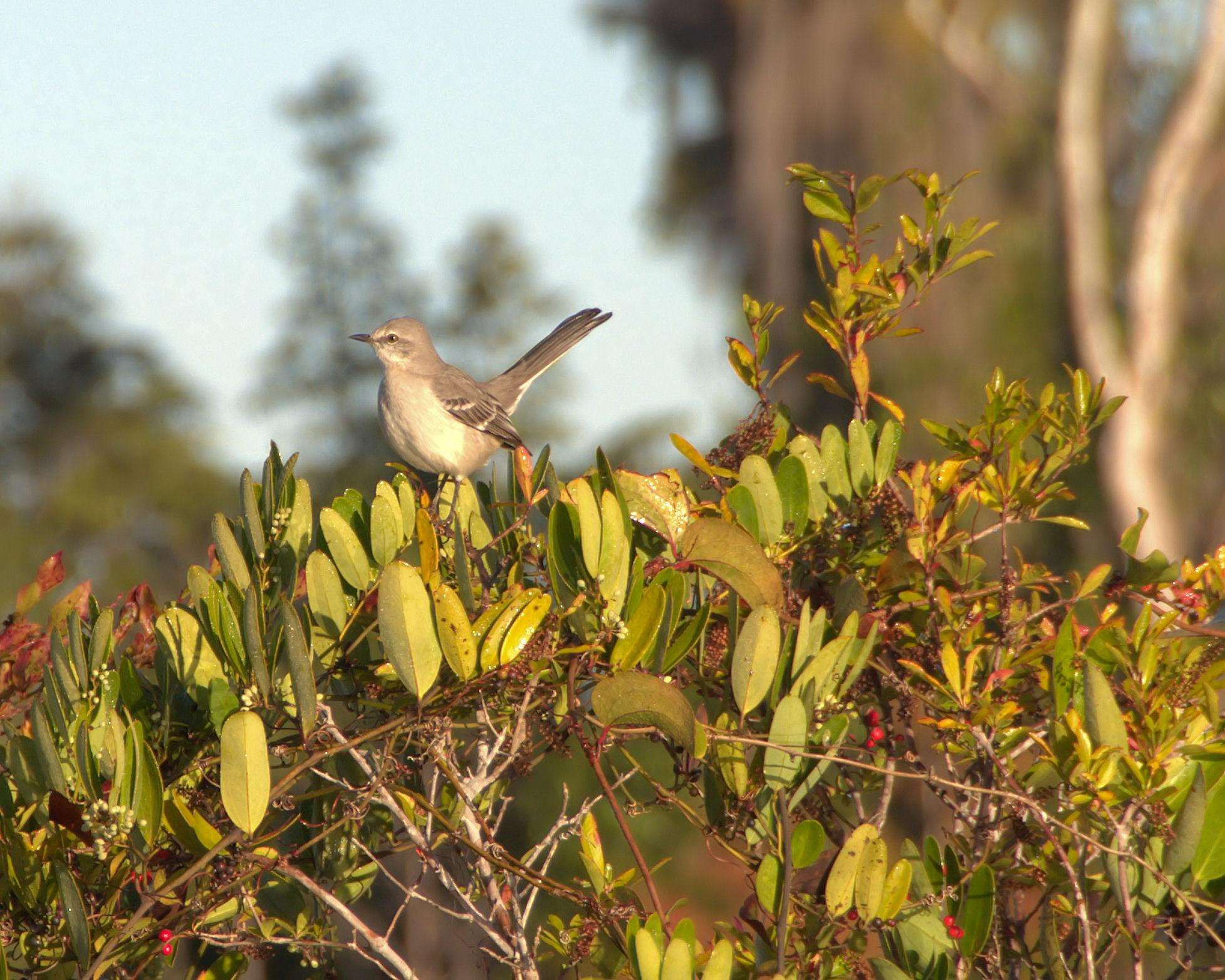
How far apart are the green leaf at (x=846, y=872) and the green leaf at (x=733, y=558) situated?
0.39 metres

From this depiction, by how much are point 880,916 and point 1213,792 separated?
54cm

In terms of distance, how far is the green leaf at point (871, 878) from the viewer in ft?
6.28

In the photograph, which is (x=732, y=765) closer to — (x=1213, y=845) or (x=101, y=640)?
(x=1213, y=845)

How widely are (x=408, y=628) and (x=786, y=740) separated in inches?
23.6

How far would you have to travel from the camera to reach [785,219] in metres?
16.2

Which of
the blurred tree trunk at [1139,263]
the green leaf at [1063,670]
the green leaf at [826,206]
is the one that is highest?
the green leaf at [826,206]

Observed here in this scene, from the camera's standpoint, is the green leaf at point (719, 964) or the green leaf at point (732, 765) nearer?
the green leaf at point (719, 964)

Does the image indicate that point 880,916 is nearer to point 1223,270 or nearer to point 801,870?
point 801,870

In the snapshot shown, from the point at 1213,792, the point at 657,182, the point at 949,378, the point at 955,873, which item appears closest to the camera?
the point at 1213,792

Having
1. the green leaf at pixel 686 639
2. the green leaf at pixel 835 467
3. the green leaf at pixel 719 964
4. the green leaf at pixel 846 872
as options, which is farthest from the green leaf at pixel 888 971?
the green leaf at pixel 835 467

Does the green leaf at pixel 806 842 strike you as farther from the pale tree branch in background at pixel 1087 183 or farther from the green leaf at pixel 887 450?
the pale tree branch in background at pixel 1087 183

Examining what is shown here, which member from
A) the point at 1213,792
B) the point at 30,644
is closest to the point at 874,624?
the point at 1213,792

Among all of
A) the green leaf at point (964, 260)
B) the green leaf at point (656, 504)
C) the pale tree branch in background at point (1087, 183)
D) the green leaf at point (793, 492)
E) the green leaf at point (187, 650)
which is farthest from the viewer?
the pale tree branch in background at point (1087, 183)

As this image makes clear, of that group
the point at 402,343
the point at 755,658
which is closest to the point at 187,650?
the point at 755,658
